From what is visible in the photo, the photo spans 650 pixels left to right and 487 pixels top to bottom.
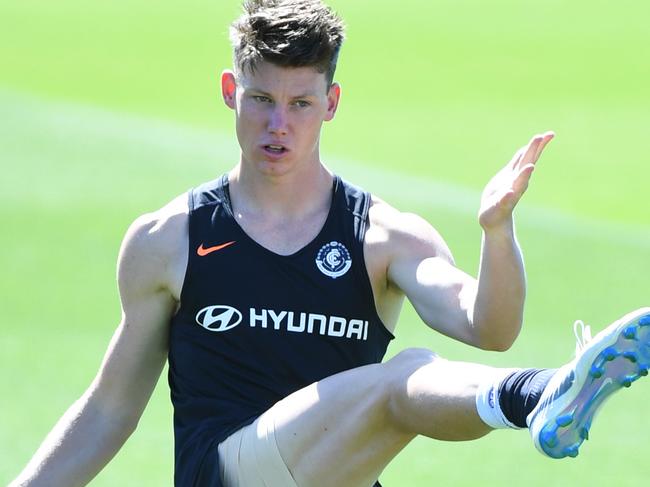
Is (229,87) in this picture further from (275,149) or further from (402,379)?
(402,379)

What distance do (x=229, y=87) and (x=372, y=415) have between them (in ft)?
3.73

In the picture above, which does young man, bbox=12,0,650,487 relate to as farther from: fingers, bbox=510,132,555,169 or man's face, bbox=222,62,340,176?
fingers, bbox=510,132,555,169

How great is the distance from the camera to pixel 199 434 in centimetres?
396

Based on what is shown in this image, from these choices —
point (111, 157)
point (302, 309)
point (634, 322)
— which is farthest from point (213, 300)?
point (111, 157)

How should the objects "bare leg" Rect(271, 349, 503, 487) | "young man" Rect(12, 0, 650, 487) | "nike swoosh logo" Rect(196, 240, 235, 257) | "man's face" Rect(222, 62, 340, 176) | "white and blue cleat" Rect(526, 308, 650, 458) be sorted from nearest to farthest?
"white and blue cleat" Rect(526, 308, 650, 458)
"bare leg" Rect(271, 349, 503, 487)
"young man" Rect(12, 0, 650, 487)
"man's face" Rect(222, 62, 340, 176)
"nike swoosh logo" Rect(196, 240, 235, 257)

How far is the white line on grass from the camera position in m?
9.20

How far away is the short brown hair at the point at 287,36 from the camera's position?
3926 mm

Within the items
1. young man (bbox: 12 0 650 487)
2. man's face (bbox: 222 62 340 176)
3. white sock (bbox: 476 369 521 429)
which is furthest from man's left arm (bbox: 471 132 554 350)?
man's face (bbox: 222 62 340 176)

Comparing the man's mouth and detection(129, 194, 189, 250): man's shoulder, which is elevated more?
the man's mouth

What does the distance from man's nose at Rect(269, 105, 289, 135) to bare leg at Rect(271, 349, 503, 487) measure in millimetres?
724

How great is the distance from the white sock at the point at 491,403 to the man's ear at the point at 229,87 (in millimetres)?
1239

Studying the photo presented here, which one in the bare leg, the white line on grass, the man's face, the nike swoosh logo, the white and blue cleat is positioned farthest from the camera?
the white line on grass

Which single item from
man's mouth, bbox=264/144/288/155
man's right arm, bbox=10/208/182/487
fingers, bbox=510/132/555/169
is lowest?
man's right arm, bbox=10/208/182/487

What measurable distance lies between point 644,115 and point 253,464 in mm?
8519
